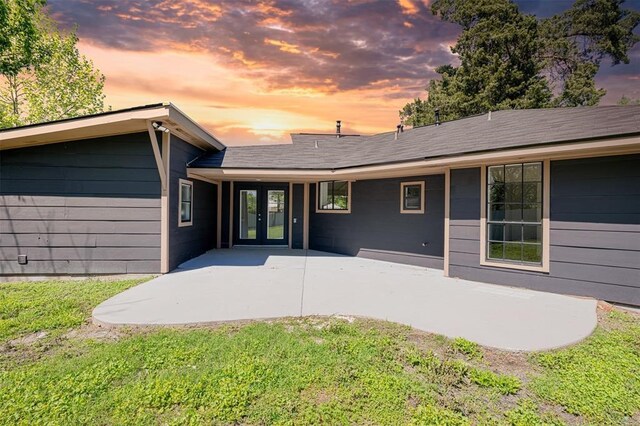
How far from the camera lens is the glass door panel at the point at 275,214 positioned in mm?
10516

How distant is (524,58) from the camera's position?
17641 millimetres

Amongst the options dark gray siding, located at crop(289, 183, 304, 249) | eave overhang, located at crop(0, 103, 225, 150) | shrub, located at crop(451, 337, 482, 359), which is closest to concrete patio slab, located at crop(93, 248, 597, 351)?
shrub, located at crop(451, 337, 482, 359)

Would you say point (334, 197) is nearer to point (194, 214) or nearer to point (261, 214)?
point (261, 214)

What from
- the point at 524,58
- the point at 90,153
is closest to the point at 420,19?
the point at 524,58

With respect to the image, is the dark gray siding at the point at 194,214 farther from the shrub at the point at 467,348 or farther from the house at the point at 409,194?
the shrub at the point at 467,348

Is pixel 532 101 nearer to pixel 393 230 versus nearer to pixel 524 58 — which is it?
pixel 524 58

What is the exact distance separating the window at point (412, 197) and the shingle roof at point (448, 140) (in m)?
0.85

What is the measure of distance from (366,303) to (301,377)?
2.21 m

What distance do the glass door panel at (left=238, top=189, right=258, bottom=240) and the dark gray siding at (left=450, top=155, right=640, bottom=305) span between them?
754 centimetres

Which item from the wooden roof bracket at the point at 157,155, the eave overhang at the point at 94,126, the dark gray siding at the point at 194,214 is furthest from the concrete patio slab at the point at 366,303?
the eave overhang at the point at 94,126

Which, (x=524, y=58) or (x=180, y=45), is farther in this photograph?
(x=524, y=58)

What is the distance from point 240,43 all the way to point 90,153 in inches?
182

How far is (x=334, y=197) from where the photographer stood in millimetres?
9625

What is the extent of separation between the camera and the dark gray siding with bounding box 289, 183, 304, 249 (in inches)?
409
